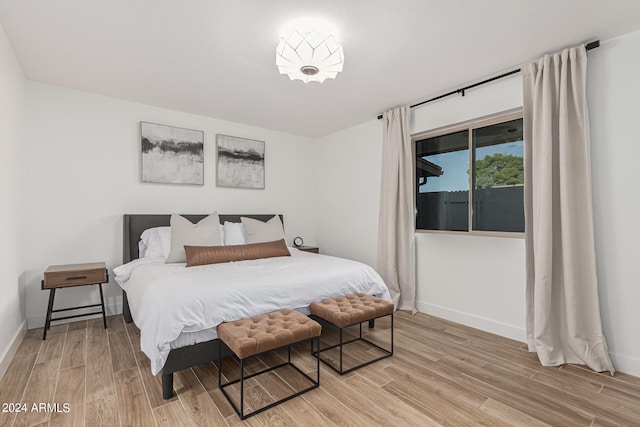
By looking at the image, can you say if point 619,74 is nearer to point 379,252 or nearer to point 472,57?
point 472,57

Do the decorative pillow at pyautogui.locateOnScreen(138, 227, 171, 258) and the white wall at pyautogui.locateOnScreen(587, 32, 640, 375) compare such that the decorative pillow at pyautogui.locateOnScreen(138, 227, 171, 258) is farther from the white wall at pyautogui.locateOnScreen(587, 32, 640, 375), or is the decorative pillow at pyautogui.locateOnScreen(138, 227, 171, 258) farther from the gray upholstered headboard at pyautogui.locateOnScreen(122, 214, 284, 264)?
the white wall at pyautogui.locateOnScreen(587, 32, 640, 375)

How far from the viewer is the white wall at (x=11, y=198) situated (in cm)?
226

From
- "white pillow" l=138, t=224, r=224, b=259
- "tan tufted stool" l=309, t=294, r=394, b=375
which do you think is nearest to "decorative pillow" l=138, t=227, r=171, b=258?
"white pillow" l=138, t=224, r=224, b=259

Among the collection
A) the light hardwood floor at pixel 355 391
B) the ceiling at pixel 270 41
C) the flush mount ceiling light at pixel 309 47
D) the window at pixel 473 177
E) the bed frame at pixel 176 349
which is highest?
the ceiling at pixel 270 41

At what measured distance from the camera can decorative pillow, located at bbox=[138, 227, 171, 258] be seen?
3.37 m

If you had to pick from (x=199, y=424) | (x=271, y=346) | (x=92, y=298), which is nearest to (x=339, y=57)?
(x=271, y=346)

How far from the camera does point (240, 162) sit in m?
4.48

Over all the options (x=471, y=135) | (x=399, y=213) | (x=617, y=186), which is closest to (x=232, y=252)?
(x=399, y=213)

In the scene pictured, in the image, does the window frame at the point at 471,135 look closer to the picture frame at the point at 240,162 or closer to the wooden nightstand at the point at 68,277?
the picture frame at the point at 240,162

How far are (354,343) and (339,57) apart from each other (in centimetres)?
238

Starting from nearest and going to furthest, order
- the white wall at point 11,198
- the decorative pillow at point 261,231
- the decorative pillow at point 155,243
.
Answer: the white wall at point 11,198
the decorative pillow at point 155,243
the decorative pillow at point 261,231

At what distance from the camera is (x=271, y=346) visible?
187 cm

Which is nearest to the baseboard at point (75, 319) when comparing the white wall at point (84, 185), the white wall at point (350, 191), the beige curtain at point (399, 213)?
the white wall at point (84, 185)

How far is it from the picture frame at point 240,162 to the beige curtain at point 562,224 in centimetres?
341
